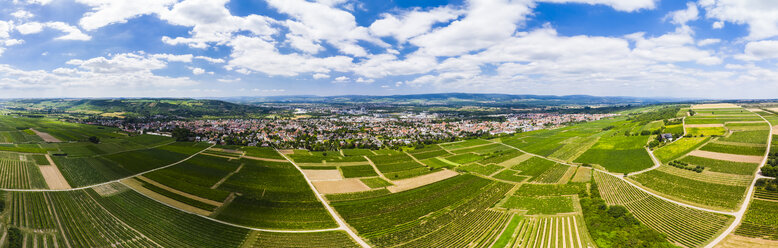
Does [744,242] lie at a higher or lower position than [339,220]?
A: higher

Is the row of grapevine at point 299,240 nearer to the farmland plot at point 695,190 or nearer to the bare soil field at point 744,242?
the bare soil field at point 744,242

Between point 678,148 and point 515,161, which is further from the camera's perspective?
point 515,161

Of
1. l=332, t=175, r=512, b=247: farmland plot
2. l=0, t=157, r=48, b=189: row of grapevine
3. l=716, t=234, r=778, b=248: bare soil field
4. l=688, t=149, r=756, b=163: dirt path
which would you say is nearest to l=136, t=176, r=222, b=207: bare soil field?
l=0, t=157, r=48, b=189: row of grapevine

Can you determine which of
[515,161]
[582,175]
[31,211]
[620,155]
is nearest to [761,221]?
[582,175]

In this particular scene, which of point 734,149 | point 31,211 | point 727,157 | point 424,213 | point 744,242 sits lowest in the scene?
point 424,213

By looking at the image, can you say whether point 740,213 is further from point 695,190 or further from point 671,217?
point 695,190

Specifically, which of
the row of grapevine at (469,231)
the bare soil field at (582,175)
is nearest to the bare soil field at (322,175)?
the row of grapevine at (469,231)

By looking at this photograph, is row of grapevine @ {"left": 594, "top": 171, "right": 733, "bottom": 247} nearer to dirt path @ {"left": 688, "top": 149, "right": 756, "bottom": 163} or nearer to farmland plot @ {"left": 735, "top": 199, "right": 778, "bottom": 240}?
farmland plot @ {"left": 735, "top": 199, "right": 778, "bottom": 240}

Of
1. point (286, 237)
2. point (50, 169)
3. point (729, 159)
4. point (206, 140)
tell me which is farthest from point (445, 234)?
point (206, 140)
